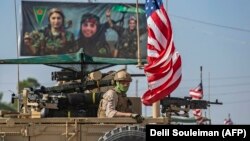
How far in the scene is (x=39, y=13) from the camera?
45.4 meters

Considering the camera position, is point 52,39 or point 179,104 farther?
point 52,39

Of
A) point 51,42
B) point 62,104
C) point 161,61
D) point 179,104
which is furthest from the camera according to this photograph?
point 51,42

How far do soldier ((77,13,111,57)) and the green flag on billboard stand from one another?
225 centimetres

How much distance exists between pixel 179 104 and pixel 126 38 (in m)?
20.5

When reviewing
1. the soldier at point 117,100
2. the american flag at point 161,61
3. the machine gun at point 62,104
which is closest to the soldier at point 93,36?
the american flag at point 161,61

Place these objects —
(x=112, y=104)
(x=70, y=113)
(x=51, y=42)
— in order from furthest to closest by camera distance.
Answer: (x=51, y=42) < (x=70, y=113) < (x=112, y=104)

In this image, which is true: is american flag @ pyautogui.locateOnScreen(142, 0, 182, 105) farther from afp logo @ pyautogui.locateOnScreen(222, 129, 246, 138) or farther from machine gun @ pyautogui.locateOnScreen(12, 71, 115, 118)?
afp logo @ pyautogui.locateOnScreen(222, 129, 246, 138)

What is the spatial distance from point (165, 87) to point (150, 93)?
40 cm

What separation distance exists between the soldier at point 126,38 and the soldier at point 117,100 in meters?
32.6

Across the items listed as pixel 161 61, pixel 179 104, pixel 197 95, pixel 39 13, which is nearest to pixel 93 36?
pixel 39 13

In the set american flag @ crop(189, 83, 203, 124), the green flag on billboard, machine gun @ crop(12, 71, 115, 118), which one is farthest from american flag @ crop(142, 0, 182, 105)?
the green flag on billboard

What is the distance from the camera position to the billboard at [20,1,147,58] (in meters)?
44.5

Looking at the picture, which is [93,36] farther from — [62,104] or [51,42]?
[62,104]

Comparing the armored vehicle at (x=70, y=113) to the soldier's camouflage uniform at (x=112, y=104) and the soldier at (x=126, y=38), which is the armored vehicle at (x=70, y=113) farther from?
the soldier at (x=126, y=38)
